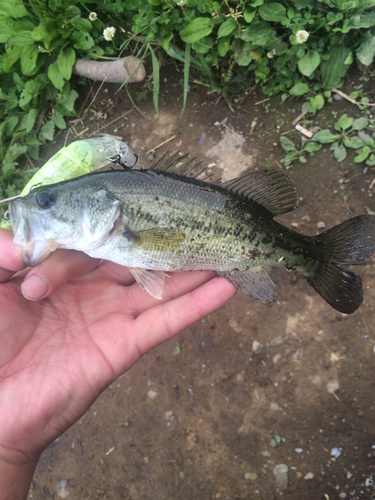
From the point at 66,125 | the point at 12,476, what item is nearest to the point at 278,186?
the point at 12,476

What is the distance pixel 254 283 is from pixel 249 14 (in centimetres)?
274

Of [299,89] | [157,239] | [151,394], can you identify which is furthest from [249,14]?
[151,394]

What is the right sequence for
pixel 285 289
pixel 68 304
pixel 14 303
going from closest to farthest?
pixel 14 303 < pixel 68 304 < pixel 285 289

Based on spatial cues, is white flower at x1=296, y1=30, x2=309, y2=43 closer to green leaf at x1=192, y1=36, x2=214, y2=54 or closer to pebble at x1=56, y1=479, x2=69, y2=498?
green leaf at x1=192, y1=36, x2=214, y2=54

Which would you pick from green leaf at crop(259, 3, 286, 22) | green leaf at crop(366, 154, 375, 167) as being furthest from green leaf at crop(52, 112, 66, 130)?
green leaf at crop(366, 154, 375, 167)

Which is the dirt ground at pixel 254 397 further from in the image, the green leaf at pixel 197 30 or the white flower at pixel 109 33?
the white flower at pixel 109 33

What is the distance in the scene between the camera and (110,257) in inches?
106

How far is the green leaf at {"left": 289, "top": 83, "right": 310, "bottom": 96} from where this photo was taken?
3814 millimetres

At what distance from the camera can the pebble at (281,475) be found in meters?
3.38

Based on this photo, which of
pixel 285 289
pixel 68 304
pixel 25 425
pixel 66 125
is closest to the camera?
pixel 25 425

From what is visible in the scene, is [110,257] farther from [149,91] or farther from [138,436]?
[149,91]

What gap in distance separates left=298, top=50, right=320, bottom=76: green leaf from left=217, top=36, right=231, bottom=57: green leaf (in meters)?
0.79

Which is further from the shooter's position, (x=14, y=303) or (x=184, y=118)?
(x=184, y=118)

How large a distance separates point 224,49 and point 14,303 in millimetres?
3279
